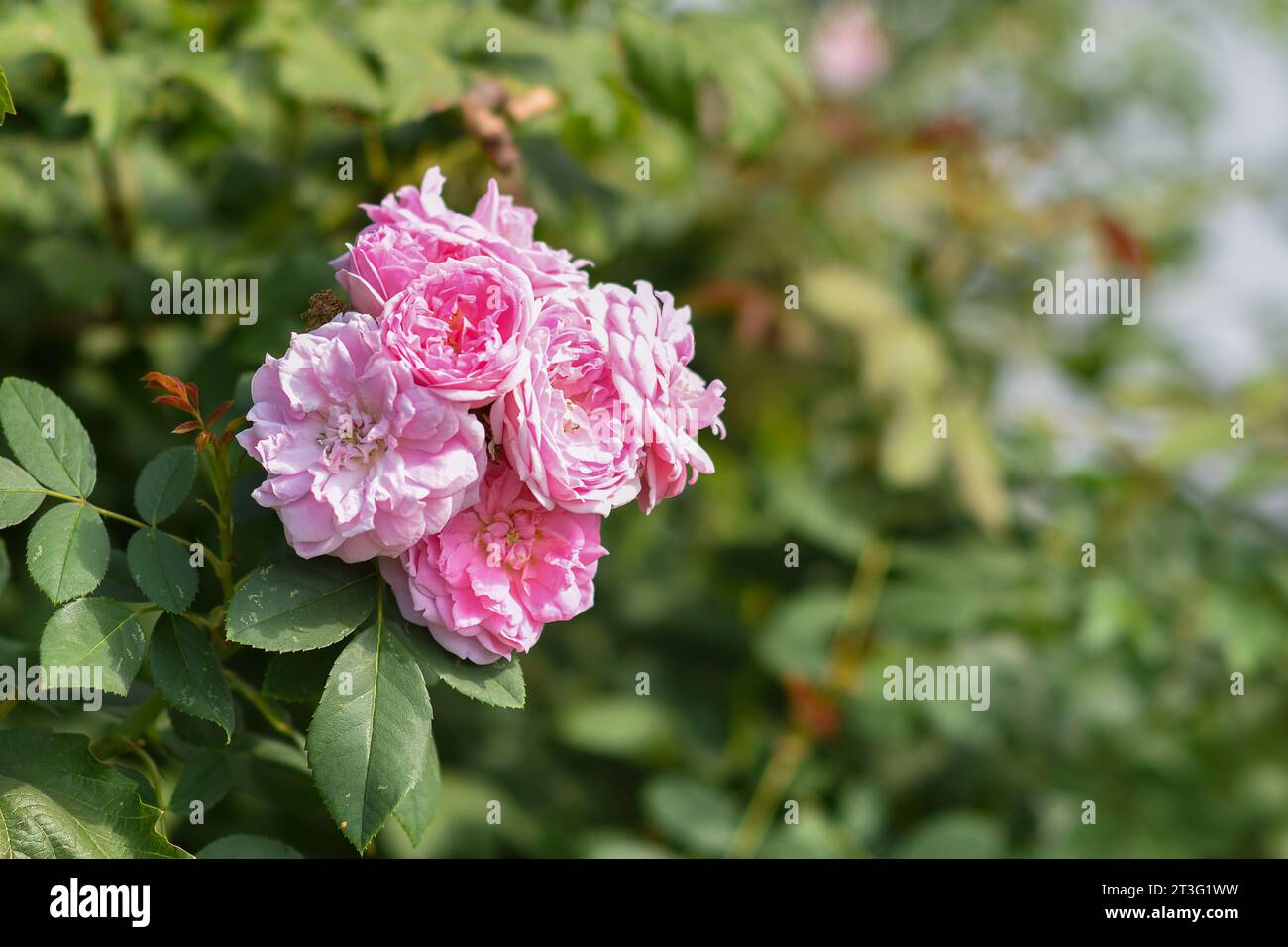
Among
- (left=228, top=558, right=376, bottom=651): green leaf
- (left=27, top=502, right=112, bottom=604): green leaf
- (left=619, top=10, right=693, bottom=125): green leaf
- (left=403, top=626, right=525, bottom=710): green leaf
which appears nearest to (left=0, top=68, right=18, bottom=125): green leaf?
(left=27, top=502, right=112, bottom=604): green leaf

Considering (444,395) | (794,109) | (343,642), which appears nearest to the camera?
(444,395)

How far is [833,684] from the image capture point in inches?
85.4

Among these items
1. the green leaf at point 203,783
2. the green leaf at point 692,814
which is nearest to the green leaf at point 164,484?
the green leaf at point 203,783

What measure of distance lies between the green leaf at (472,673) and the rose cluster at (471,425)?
15 millimetres

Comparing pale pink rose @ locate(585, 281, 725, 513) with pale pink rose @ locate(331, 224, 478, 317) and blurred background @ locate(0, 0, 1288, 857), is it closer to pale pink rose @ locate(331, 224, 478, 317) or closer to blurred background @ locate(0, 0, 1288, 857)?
pale pink rose @ locate(331, 224, 478, 317)

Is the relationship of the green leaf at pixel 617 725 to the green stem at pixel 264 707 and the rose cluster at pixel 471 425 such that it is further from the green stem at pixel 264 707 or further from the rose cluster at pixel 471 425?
the rose cluster at pixel 471 425

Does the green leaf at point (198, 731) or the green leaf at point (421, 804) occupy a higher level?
the green leaf at point (198, 731)

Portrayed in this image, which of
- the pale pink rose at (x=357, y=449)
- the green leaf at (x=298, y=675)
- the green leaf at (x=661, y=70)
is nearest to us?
the pale pink rose at (x=357, y=449)

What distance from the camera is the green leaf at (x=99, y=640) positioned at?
2.88 feet
